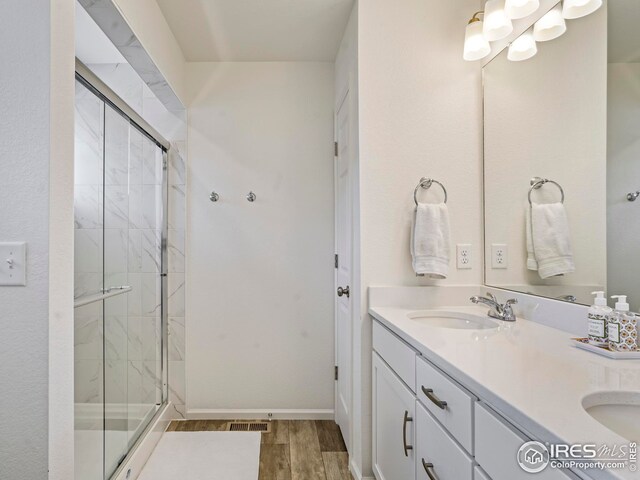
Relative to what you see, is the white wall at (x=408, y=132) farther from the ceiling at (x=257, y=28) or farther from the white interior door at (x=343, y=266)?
the ceiling at (x=257, y=28)

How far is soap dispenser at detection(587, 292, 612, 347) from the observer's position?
1.08 m

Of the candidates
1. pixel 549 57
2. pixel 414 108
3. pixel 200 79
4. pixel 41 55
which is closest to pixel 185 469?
pixel 41 55

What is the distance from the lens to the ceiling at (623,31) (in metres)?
1.10

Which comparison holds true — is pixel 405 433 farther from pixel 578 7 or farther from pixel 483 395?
pixel 578 7

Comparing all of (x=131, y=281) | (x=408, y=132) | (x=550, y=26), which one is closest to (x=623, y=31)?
(x=550, y=26)

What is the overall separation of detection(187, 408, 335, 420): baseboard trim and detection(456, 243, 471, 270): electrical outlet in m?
1.34

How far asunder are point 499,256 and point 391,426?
0.88 m

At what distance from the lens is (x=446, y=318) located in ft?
5.56

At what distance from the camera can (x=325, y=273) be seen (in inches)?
101

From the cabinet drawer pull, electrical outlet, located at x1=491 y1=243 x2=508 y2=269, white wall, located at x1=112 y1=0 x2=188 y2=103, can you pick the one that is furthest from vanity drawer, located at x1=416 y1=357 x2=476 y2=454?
white wall, located at x1=112 y1=0 x2=188 y2=103

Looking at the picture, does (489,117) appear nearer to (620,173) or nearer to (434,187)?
(434,187)

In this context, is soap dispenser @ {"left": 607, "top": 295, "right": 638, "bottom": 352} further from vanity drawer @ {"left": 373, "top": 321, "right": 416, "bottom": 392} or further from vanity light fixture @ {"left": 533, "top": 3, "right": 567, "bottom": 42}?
vanity light fixture @ {"left": 533, "top": 3, "right": 567, "bottom": 42}

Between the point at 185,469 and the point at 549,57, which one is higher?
the point at 549,57

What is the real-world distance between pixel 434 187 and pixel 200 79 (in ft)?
5.55
